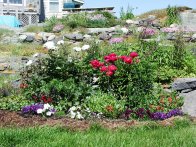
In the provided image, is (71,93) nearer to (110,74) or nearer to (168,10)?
(110,74)

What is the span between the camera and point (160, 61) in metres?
13.5

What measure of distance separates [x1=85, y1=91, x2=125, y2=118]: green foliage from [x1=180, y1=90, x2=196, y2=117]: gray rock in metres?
1.41

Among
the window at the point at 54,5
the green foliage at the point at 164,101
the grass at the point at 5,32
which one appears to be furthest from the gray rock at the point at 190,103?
the window at the point at 54,5

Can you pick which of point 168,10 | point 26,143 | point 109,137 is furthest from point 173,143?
point 168,10

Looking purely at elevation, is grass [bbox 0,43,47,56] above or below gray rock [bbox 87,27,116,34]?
below

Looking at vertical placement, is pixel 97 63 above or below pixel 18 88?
above

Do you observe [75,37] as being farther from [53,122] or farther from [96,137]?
[96,137]

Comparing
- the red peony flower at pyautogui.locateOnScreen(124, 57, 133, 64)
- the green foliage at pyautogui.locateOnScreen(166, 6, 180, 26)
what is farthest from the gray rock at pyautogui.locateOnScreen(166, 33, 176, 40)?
the red peony flower at pyautogui.locateOnScreen(124, 57, 133, 64)

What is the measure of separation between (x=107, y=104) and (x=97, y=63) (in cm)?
118

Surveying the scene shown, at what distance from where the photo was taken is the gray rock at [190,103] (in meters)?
10.8

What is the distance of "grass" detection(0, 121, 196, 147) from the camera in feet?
20.2

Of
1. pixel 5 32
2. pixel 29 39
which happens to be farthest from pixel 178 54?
pixel 5 32

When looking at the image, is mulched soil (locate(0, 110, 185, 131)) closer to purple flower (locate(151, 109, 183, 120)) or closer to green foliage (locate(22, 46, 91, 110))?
purple flower (locate(151, 109, 183, 120))

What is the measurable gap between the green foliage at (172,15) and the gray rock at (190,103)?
14.3 metres
